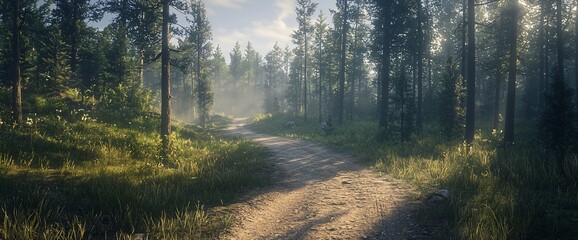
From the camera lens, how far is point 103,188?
677 centimetres

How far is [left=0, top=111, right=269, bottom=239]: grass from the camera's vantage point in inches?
208

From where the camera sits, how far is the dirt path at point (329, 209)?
562 cm

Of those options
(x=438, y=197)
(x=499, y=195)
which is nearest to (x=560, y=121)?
(x=499, y=195)

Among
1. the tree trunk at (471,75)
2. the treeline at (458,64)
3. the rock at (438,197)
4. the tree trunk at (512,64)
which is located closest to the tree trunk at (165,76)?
the rock at (438,197)

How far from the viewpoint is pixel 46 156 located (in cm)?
928

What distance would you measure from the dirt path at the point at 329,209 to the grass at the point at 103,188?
0.73 m

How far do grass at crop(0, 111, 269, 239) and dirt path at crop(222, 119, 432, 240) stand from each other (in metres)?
Result: 0.73

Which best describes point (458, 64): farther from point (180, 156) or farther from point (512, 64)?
point (180, 156)

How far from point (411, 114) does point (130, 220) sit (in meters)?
16.1

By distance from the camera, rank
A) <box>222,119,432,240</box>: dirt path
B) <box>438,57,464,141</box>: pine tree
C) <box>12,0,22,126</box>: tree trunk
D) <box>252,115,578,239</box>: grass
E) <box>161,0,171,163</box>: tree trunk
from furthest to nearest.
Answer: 1. <box>438,57,464,141</box>: pine tree
2. <box>12,0,22,126</box>: tree trunk
3. <box>161,0,171,163</box>: tree trunk
4. <box>222,119,432,240</box>: dirt path
5. <box>252,115,578,239</box>: grass

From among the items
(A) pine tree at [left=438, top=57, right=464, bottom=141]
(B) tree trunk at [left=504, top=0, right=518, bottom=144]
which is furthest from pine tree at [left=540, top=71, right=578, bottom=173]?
(A) pine tree at [left=438, top=57, right=464, bottom=141]

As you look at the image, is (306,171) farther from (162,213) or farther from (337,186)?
(162,213)

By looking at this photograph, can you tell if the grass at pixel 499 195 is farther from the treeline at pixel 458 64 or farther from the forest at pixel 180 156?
the treeline at pixel 458 64

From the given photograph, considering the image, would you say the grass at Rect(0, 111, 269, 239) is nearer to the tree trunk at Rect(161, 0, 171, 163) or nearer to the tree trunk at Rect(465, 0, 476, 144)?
the tree trunk at Rect(161, 0, 171, 163)
